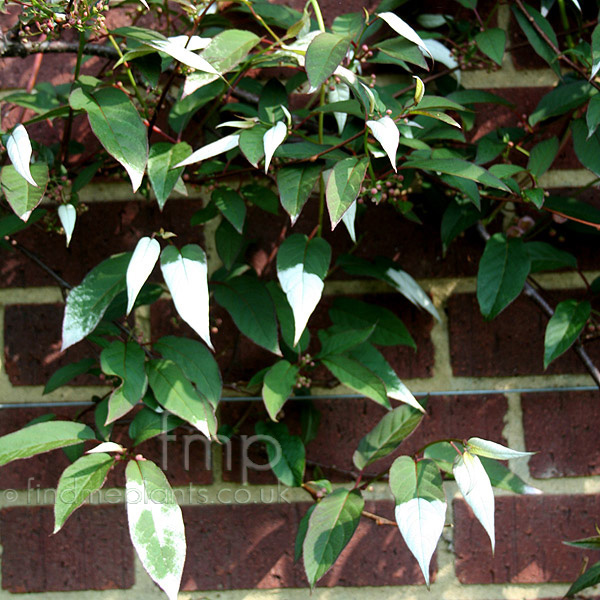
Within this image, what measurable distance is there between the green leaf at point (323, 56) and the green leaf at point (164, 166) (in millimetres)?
144

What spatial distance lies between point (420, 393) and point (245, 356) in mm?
180

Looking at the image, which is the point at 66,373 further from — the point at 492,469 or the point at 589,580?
the point at 589,580

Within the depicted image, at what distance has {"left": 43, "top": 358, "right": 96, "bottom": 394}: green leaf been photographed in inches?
24.9

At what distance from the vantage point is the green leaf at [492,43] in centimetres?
64

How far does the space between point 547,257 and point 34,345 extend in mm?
516

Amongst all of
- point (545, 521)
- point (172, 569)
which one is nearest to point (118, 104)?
point (172, 569)

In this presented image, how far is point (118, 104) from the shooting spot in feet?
1.72

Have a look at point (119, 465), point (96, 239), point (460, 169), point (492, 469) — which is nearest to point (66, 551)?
point (119, 465)

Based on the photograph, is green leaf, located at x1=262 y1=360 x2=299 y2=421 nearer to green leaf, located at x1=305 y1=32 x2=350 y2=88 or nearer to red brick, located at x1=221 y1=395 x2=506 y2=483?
red brick, located at x1=221 y1=395 x2=506 y2=483

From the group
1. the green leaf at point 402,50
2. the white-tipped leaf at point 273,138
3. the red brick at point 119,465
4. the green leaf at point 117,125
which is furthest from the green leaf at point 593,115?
the red brick at point 119,465

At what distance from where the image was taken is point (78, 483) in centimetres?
51

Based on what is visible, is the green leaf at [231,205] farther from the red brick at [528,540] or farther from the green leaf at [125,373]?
the red brick at [528,540]

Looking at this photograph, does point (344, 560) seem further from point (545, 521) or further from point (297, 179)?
point (297, 179)

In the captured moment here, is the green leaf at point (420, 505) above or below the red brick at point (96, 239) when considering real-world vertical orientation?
below
